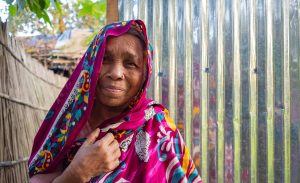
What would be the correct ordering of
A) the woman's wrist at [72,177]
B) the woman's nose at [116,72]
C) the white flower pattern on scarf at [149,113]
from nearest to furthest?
the woman's wrist at [72,177] < the woman's nose at [116,72] < the white flower pattern on scarf at [149,113]

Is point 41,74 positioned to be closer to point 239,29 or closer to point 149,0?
point 149,0

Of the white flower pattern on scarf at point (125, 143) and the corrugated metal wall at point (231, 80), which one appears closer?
the white flower pattern on scarf at point (125, 143)

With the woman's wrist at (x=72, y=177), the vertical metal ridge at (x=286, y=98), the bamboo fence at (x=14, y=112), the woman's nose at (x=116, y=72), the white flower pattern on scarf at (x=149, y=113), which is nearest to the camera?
the woman's wrist at (x=72, y=177)

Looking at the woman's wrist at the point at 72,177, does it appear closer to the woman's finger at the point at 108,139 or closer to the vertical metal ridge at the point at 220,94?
the woman's finger at the point at 108,139

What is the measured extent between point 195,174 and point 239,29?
1.36m

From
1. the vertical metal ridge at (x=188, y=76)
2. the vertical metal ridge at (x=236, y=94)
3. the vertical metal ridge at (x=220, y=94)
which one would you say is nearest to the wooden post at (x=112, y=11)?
the vertical metal ridge at (x=188, y=76)

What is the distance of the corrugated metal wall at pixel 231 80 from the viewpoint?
2.72 m

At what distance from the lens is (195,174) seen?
1873 millimetres

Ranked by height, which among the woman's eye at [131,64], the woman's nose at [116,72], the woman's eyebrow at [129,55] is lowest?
the woman's nose at [116,72]

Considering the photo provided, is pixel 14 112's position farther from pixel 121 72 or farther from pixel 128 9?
pixel 121 72

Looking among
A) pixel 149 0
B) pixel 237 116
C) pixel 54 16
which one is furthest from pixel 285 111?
pixel 54 16

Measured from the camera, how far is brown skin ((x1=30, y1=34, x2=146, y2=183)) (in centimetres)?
162

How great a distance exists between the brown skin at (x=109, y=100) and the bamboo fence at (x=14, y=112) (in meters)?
1.18

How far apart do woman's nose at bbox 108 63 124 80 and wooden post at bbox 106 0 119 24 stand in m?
1.31
